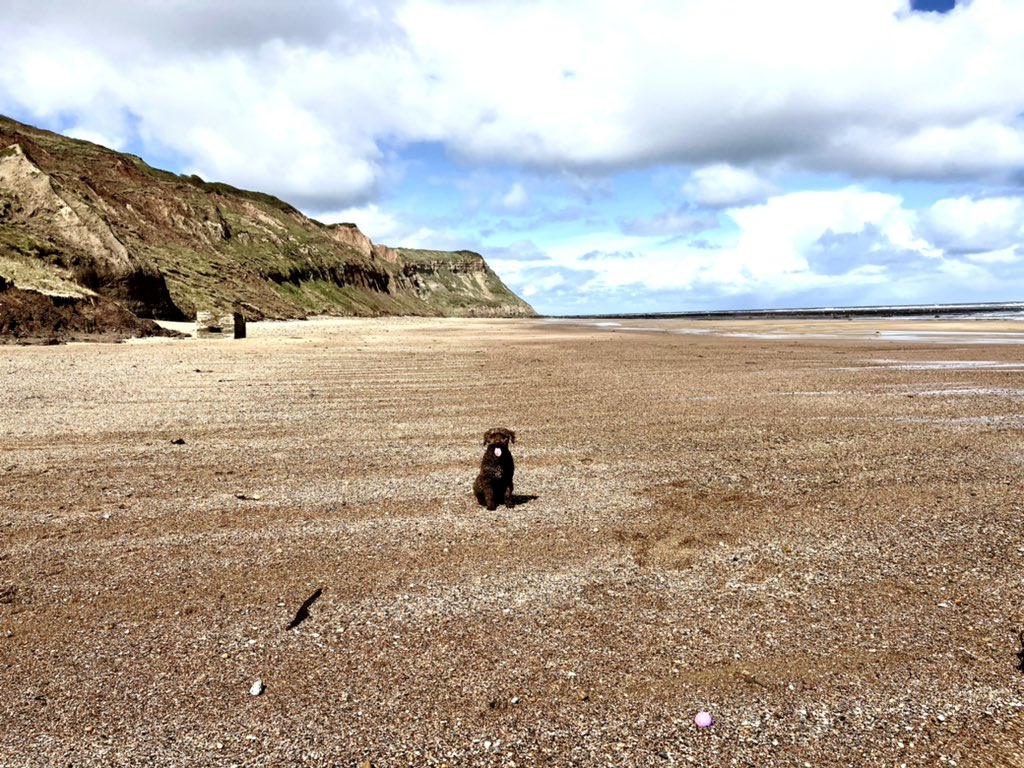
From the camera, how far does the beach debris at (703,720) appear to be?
10.6 ft

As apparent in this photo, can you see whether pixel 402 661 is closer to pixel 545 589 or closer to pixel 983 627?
pixel 545 589

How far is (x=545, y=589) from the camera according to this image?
Result: 4.79 m

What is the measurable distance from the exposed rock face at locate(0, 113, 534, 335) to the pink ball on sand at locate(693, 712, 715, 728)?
32794mm

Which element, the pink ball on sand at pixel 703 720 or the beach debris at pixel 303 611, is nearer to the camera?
the pink ball on sand at pixel 703 720

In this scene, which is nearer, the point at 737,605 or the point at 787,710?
the point at 787,710

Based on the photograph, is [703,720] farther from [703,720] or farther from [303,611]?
[303,611]

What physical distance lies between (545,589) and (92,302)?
32.6 m

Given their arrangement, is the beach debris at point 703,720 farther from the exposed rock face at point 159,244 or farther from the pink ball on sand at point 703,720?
the exposed rock face at point 159,244

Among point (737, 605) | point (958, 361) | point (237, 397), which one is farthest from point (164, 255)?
point (737, 605)

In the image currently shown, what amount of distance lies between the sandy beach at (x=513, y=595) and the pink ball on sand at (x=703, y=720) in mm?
39

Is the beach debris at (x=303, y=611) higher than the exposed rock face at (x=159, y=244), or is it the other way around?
the exposed rock face at (x=159, y=244)

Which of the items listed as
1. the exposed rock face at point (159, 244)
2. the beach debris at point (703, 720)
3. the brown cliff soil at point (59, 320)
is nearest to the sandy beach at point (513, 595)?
the beach debris at point (703, 720)

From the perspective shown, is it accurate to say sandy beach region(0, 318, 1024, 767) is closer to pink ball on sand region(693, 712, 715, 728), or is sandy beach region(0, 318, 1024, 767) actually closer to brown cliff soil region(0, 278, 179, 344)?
pink ball on sand region(693, 712, 715, 728)

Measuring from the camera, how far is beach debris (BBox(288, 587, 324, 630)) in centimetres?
424
